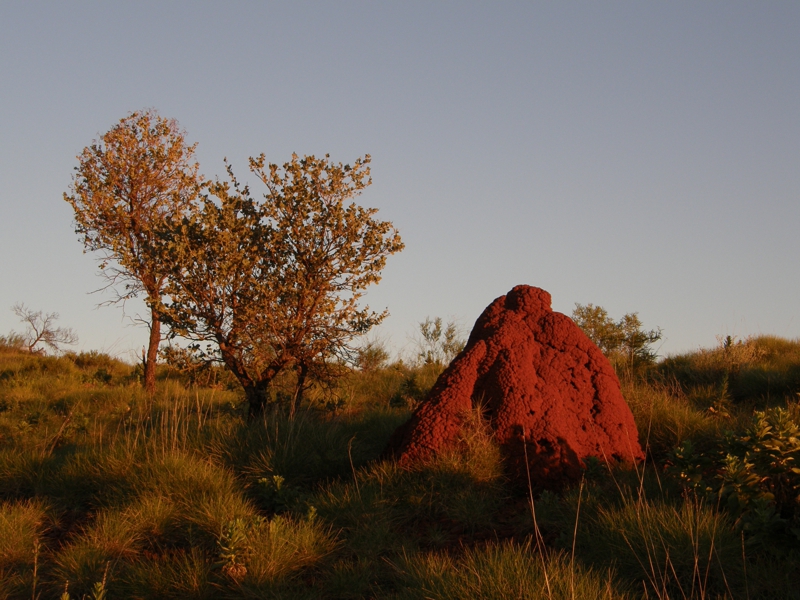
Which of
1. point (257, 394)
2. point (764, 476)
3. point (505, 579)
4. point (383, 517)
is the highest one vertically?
point (257, 394)

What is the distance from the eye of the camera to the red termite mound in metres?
6.18

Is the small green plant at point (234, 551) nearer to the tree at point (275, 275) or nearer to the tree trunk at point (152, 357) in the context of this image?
the tree at point (275, 275)

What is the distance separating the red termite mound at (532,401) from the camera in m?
6.18

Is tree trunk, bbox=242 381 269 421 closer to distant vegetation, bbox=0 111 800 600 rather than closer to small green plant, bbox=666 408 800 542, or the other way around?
distant vegetation, bbox=0 111 800 600

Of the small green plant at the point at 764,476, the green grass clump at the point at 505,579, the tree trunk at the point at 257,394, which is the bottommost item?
the green grass clump at the point at 505,579

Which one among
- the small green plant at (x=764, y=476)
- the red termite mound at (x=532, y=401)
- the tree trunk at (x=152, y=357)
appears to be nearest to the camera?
the small green plant at (x=764, y=476)

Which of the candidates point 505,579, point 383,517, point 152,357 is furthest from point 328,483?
point 152,357

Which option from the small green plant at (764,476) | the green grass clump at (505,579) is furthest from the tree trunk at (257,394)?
the small green plant at (764,476)

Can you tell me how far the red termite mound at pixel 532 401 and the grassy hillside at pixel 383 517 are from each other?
0.20 meters

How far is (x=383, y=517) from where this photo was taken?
18.2 ft

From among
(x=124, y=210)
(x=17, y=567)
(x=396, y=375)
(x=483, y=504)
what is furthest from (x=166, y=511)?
(x=124, y=210)

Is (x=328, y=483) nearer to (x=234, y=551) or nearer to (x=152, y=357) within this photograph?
(x=234, y=551)

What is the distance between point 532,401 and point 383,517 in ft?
5.68

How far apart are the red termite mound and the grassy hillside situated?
0.67ft
